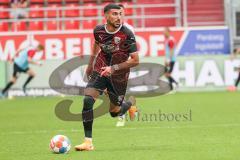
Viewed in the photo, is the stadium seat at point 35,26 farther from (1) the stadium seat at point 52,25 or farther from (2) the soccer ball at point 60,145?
(2) the soccer ball at point 60,145

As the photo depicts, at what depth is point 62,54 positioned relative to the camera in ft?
96.7

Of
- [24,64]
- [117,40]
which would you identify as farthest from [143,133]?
[24,64]

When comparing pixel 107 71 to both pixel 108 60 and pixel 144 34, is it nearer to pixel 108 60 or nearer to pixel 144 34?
pixel 108 60

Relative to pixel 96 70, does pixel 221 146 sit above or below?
below

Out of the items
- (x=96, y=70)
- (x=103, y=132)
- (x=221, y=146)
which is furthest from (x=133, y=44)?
(x=103, y=132)

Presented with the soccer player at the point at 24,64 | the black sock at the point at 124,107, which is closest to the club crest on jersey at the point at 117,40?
the black sock at the point at 124,107

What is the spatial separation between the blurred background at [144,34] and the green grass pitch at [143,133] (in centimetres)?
615

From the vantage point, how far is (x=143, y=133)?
13.4 metres

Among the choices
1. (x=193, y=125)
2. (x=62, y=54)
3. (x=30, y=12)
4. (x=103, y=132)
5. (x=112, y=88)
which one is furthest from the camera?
(x=30, y=12)

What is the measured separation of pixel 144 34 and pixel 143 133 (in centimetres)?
1639

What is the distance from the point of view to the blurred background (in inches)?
1117

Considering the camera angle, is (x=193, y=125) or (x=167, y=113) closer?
(x=193, y=125)

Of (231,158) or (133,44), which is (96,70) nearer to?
(133,44)

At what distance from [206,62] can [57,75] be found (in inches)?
234
